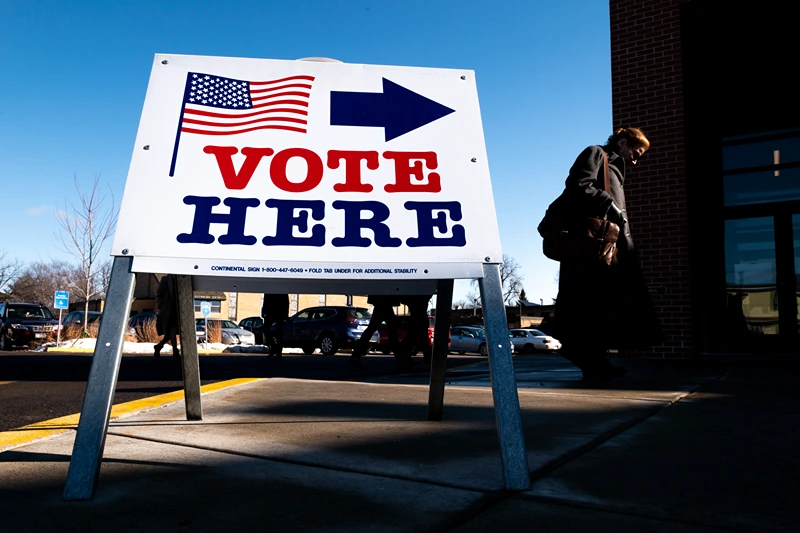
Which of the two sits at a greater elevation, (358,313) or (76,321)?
(358,313)

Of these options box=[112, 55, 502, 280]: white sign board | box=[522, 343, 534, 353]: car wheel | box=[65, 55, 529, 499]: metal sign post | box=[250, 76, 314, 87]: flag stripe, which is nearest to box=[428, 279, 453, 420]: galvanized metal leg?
box=[65, 55, 529, 499]: metal sign post

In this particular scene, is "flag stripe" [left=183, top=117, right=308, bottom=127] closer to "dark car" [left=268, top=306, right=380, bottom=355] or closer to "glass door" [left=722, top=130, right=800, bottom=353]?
"glass door" [left=722, top=130, right=800, bottom=353]

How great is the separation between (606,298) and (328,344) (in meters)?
15.1

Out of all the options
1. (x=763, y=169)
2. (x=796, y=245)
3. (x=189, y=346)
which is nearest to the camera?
(x=189, y=346)

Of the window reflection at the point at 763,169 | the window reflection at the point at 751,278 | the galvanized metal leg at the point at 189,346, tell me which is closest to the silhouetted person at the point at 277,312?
the window reflection at the point at 751,278

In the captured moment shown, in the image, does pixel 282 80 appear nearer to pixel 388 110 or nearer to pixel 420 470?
pixel 388 110

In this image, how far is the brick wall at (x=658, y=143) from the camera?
765cm

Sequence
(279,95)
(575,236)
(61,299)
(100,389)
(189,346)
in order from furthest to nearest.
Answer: (61,299), (575,236), (189,346), (279,95), (100,389)

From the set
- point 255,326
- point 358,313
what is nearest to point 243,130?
point 358,313

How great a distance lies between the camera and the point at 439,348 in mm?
3125

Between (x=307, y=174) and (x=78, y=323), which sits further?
(x=78, y=323)

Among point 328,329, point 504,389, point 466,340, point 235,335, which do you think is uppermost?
point 504,389

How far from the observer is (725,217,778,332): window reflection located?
27.1ft

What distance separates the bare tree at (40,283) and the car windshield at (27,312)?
3320cm
